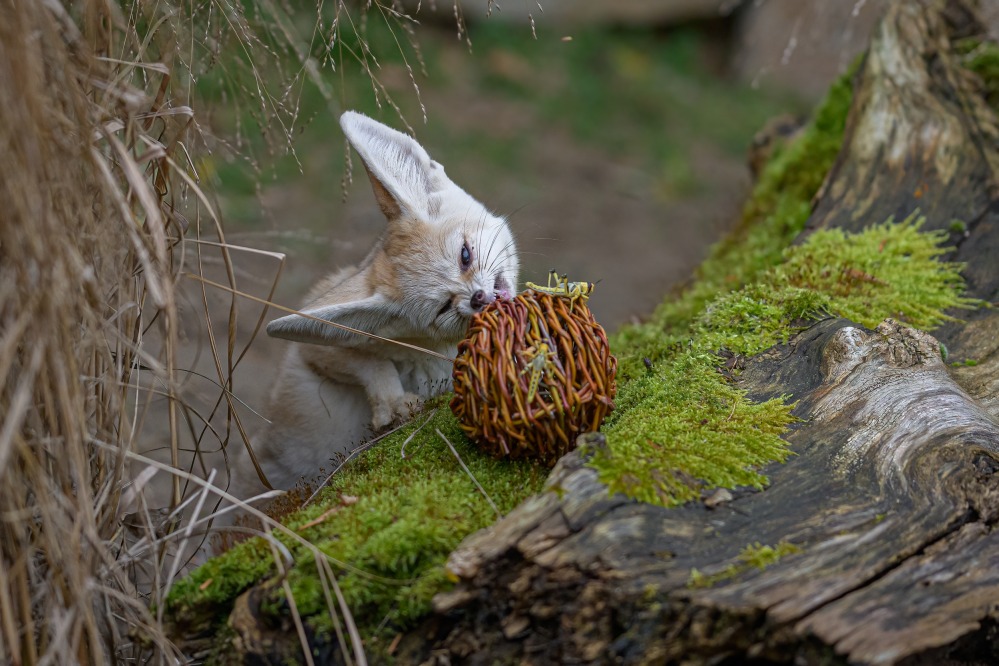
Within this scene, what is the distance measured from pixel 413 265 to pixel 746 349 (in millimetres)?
1249

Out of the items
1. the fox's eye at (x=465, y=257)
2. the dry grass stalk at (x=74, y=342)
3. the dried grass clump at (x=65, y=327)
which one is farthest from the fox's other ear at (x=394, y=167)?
the dried grass clump at (x=65, y=327)

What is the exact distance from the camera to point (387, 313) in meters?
3.22

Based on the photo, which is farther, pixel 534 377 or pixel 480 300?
pixel 480 300

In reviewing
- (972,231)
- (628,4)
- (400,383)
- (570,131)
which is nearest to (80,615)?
(400,383)

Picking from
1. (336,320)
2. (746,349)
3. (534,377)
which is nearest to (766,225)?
(746,349)

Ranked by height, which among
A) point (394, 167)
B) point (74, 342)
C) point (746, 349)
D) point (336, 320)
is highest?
point (394, 167)

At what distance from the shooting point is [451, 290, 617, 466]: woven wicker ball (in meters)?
2.41

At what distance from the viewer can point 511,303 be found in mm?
2564

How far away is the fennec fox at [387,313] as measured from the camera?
3.18m

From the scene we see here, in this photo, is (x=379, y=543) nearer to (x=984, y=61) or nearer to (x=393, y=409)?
(x=393, y=409)

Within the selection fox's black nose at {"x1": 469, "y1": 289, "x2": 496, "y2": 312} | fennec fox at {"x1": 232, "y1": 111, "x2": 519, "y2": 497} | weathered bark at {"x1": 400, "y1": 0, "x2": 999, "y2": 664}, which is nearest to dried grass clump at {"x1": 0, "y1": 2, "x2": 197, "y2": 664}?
fennec fox at {"x1": 232, "y1": 111, "x2": 519, "y2": 497}

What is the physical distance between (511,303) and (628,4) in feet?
30.1

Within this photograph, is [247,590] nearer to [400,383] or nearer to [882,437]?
[400,383]

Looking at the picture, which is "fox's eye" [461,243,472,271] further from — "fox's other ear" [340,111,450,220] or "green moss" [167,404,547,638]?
"green moss" [167,404,547,638]
